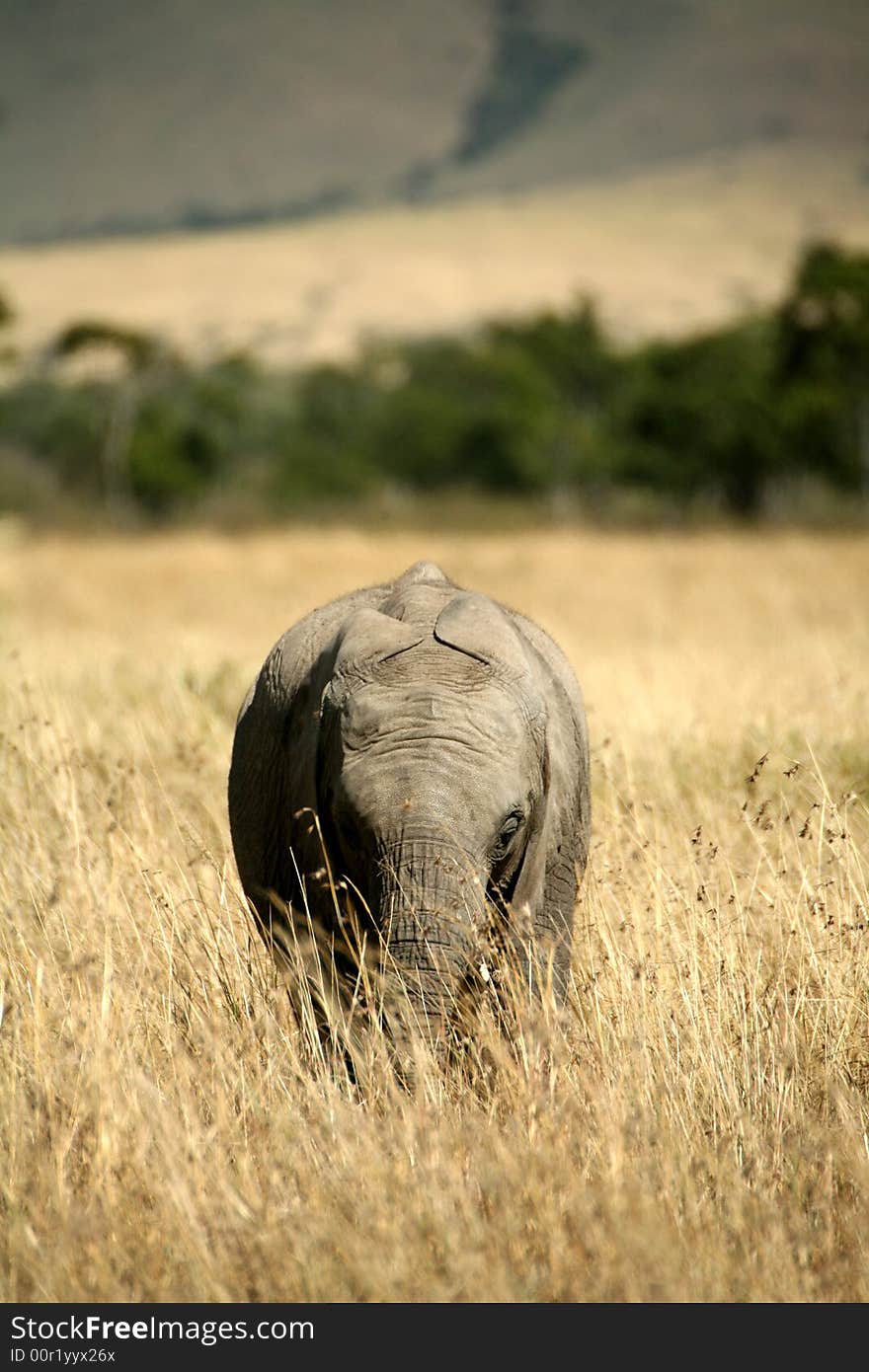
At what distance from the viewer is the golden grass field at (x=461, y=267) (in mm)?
128750

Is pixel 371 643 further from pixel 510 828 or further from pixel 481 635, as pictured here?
pixel 510 828

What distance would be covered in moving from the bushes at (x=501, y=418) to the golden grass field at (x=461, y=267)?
30501 mm

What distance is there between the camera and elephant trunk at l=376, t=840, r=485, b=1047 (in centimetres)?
410

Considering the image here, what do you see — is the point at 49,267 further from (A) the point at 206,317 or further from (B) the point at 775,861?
(B) the point at 775,861

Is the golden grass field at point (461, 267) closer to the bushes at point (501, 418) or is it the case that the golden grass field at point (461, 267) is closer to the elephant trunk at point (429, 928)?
the bushes at point (501, 418)

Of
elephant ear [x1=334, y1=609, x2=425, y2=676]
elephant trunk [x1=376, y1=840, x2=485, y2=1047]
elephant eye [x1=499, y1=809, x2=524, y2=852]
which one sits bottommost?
elephant trunk [x1=376, y1=840, x2=485, y2=1047]

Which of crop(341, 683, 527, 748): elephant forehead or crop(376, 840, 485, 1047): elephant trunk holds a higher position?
crop(341, 683, 527, 748): elephant forehead

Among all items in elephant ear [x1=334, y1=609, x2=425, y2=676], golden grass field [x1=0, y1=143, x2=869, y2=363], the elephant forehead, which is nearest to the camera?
the elephant forehead

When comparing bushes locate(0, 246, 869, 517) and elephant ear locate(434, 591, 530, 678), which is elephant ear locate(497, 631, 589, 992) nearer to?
elephant ear locate(434, 591, 530, 678)

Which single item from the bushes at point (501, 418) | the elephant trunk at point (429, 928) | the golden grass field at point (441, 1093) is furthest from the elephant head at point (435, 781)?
the bushes at point (501, 418)

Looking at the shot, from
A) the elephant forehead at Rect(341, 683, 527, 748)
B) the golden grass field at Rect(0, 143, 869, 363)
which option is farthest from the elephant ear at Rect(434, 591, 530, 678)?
the golden grass field at Rect(0, 143, 869, 363)

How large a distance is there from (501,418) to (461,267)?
104 meters

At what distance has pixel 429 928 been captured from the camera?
13.6 ft

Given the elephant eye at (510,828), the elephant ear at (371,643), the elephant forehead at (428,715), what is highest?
the elephant ear at (371,643)
